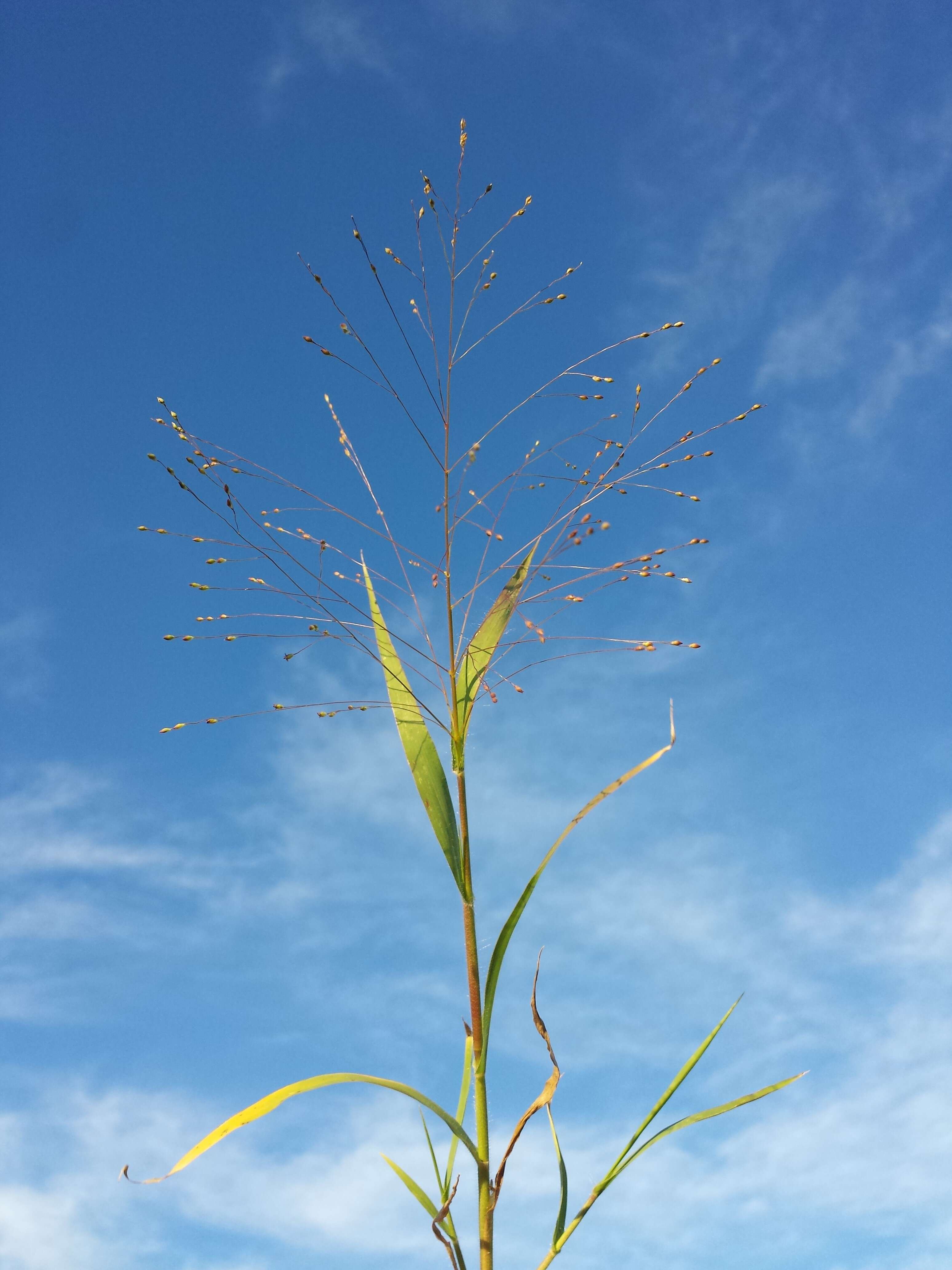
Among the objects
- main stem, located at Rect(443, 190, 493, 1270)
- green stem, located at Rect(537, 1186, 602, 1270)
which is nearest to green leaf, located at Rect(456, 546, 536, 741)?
main stem, located at Rect(443, 190, 493, 1270)

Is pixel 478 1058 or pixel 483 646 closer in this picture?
pixel 478 1058

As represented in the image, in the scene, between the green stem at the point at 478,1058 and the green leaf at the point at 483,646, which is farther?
the green leaf at the point at 483,646

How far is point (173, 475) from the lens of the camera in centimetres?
211

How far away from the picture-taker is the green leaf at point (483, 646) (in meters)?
2.06

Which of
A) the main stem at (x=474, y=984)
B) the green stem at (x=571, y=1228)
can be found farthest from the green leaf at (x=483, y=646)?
the green stem at (x=571, y=1228)

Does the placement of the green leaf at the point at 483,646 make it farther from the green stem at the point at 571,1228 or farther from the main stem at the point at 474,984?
the green stem at the point at 571,1228

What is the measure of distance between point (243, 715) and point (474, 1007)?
776mm

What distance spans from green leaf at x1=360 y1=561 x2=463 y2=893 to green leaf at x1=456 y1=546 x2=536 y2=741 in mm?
85

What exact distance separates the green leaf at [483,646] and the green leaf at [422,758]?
0.08m

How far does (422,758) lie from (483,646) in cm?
30

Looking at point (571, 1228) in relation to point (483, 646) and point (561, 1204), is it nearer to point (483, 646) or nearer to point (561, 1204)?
point (561, 1204)

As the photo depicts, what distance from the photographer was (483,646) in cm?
214

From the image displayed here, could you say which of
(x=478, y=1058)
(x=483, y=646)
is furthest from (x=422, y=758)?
(x=478, y=1058)

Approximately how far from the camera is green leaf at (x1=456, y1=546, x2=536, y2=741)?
2.06 meters
